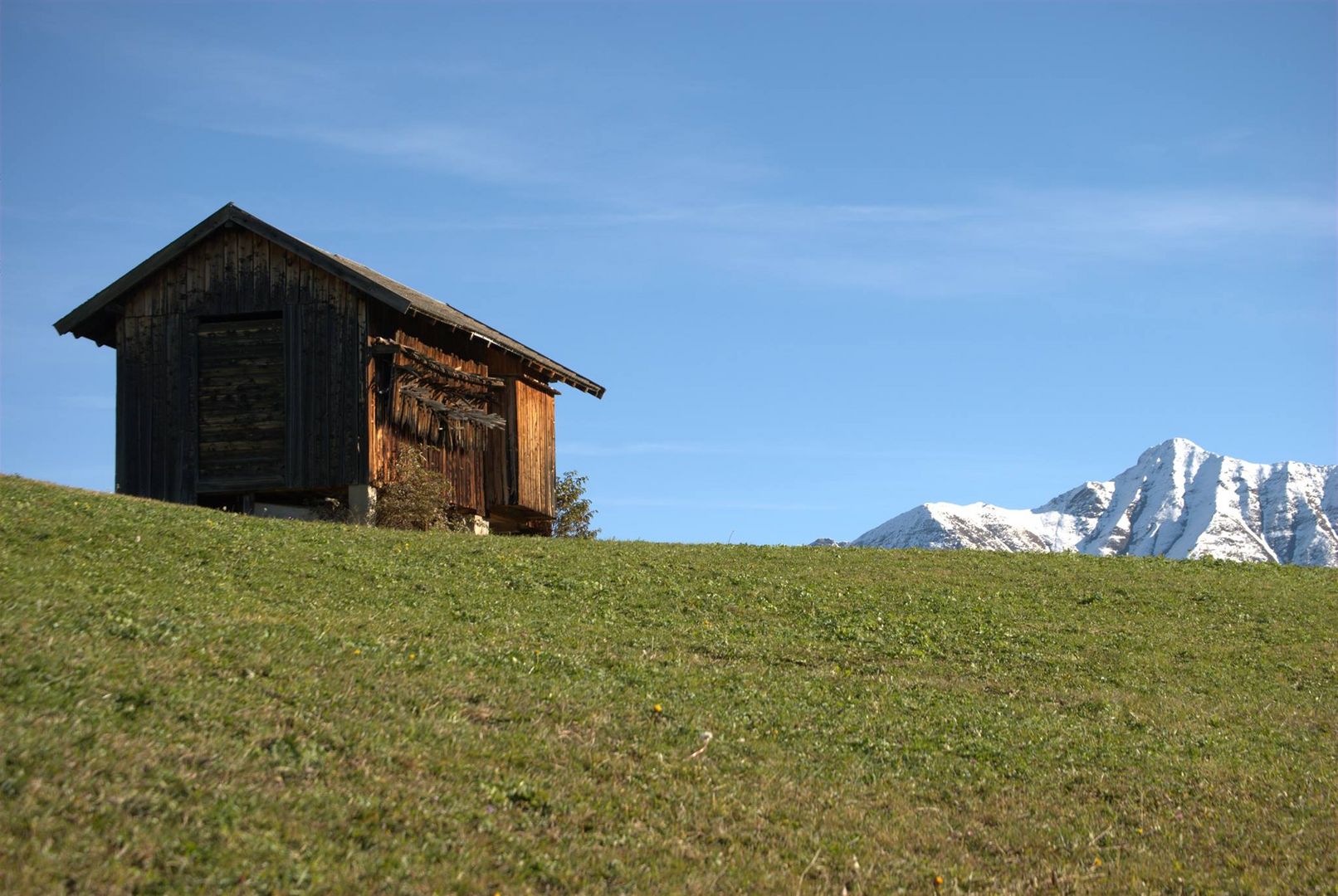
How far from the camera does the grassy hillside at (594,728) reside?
1101cm

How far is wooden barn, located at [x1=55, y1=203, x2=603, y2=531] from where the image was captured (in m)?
33.7

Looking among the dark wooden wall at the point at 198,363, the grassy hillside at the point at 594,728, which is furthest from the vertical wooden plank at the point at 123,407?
the grassy hillside at the point at 594,728

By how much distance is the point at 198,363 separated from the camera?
34.3 metres

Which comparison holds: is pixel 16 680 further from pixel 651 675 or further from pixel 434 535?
pixel 434 535

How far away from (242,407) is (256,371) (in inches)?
39.2

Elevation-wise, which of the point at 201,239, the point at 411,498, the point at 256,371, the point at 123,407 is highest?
the point at 201,239

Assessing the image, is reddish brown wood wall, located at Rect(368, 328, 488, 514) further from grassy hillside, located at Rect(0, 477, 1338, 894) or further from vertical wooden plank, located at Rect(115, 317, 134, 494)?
grassy hillside, located at Rect(0, 477, 1338, 894)

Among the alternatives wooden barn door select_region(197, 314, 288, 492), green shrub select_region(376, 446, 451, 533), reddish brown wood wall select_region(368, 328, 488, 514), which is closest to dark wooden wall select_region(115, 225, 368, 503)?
wooden barn door select_region(197, 314, 288, 492)

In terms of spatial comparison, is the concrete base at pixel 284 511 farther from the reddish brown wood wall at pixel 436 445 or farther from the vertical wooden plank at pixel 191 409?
the reddish brown wood wall at pixel 436 445

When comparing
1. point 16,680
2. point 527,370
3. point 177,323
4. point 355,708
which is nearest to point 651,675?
point 355,708

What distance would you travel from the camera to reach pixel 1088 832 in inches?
559

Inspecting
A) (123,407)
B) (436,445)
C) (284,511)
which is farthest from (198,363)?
(436,445)

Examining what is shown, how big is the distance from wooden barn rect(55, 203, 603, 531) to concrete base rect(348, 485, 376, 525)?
0.04 meters

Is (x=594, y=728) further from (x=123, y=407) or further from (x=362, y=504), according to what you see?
(x=123, y=407)
